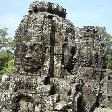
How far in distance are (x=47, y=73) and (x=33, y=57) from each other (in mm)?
646

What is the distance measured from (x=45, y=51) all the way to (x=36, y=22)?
949 millimetres

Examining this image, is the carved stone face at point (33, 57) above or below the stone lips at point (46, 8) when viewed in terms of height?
below

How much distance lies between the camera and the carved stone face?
30.6 feet

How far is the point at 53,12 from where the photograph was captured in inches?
397

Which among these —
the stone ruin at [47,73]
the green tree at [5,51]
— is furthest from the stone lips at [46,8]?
the green tree at [5,51]

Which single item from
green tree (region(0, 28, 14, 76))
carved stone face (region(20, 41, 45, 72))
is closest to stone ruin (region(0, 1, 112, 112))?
carved stone face (region(20, 41, 45, 72))

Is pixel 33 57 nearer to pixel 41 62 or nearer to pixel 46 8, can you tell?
pixel 41 62

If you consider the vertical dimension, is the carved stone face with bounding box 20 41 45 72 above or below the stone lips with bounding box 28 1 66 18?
below

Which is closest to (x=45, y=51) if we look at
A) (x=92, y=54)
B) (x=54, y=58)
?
(x=54, y=58)

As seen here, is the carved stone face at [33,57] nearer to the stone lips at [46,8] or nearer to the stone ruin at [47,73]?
the stone ruin at [47,73]

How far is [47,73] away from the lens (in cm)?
926

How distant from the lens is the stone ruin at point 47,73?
854 cm

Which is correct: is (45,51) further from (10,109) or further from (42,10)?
(10,109)

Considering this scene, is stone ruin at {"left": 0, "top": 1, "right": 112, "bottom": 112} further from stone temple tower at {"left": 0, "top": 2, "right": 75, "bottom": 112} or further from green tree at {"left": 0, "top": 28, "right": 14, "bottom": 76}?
green tree at {"left": 0, "top": 28, "right": 14, "bottom": 76}
